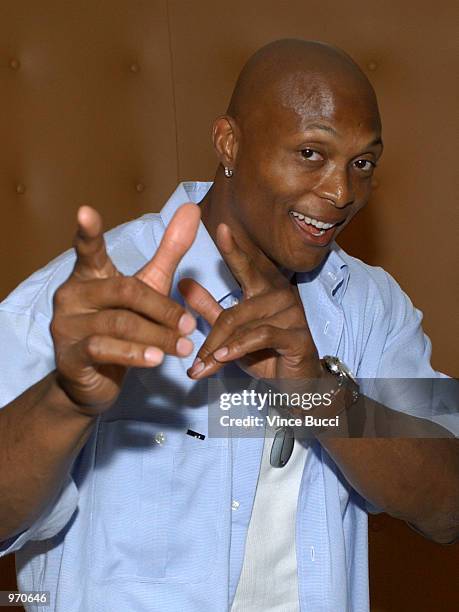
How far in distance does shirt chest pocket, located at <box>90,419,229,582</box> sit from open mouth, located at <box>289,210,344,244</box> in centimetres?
26

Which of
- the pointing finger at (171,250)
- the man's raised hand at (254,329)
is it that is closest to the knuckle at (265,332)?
the man's raised hand at (254,329)

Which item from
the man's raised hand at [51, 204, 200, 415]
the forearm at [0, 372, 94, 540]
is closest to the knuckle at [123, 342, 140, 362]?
the man's raised hand at [51, 204, 200, 415]

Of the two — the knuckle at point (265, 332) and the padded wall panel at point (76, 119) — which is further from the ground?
the padded wall panel at point (76, 119)

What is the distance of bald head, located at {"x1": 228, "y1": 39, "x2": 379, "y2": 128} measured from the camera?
1171 mm

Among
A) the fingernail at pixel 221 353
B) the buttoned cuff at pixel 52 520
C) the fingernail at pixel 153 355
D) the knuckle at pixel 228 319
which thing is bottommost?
the buttoned cuff at pixel 52 520

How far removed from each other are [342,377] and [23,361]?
1.12ft

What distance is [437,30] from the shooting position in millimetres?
1982

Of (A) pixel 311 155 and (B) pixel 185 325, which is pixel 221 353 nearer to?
(B) pixel 185 325

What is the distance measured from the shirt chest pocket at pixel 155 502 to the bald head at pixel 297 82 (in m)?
0.40

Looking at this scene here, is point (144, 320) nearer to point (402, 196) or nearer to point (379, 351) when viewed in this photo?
point (379, 351)

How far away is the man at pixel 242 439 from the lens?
3.20 ft

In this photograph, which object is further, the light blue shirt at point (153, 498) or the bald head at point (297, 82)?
the bald head at point (297, 82)

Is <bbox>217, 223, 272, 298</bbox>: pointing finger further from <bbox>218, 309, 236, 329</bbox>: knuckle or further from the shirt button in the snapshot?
the shirt button

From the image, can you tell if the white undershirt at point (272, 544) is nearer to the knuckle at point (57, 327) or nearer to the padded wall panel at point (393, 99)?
the knuckle at point (57, 327)
